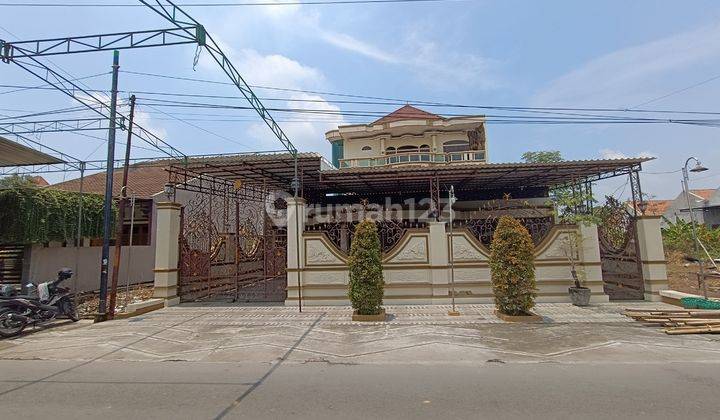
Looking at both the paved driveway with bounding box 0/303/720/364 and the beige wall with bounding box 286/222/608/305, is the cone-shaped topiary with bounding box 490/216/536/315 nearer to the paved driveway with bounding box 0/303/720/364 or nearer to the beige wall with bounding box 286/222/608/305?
the paved driveway with bounding box 0/303/720/364

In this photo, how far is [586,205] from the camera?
1110 centimetres

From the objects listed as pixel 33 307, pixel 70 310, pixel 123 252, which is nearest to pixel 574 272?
pixel 70 310

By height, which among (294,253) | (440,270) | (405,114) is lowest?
(440,270)

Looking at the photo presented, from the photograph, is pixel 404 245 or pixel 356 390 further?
pixel 404 245

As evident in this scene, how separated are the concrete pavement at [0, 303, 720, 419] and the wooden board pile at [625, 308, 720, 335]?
13.1 inches

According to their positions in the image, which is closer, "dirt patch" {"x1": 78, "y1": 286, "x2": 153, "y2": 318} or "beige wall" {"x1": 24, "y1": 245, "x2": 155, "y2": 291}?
"dirt patch" {"x1": 78, "y1": 286, "x2": 153, "y2": 318}

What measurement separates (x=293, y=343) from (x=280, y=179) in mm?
8331

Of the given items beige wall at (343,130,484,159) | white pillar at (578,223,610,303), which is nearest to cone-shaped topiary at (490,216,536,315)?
white pillar at (578,223,610,303)

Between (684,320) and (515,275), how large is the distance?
317 centimetres

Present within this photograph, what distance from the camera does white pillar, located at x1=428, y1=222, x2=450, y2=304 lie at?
1056 centimetres

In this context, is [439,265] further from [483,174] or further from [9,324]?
[9,324]

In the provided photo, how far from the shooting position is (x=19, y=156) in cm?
1012

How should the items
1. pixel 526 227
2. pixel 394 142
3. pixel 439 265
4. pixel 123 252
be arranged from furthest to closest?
pixel 394 142 → pixel 123 252 → pixel 526 227 → pixel 439 265

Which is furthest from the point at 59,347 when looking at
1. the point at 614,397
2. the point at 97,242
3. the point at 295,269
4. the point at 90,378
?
the point at 97,242
